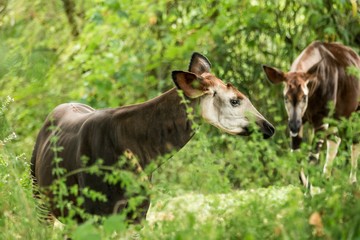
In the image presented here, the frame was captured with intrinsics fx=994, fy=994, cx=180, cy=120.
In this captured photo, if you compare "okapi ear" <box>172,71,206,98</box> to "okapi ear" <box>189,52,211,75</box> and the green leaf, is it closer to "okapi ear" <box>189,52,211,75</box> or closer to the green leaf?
"okapi ear" <box>189,52,211,75</box>

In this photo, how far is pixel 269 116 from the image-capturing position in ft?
34.9

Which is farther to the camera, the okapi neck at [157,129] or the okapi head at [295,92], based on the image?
the okapi head at [295,92]

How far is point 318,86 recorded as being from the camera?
8227 millimetres

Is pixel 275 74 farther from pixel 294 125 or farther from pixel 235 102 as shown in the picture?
pixel 235 102

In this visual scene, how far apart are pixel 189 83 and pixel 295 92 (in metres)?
3.37

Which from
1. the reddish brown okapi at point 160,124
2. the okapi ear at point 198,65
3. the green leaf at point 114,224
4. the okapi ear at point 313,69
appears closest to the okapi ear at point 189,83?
the reddish brown okapi at point 160,124

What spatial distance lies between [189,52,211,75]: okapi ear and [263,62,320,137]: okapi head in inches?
110

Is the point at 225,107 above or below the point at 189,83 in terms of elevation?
below

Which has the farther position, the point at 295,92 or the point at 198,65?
the point at 295,92

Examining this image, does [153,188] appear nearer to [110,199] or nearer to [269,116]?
[110,199]

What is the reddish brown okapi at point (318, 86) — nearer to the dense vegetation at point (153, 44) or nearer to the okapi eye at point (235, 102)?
the dense vegetation at point (153, 44)

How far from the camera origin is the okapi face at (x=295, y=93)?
7.80 metres

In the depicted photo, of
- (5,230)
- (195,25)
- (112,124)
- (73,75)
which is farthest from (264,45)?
(5,230)

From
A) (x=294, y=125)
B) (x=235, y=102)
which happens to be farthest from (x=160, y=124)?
(x=294, y=125)
